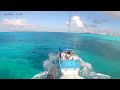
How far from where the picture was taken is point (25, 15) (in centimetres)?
199

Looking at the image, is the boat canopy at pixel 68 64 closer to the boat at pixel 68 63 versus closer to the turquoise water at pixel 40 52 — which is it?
the boat at pixel 68 63

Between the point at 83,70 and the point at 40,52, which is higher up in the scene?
the point at 40,52

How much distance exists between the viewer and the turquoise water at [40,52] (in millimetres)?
1974

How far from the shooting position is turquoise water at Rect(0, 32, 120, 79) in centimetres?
197

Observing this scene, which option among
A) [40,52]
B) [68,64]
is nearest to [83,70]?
[68,64]

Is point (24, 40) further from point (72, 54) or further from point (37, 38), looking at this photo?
point (72, 54)

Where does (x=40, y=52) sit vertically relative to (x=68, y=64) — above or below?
above

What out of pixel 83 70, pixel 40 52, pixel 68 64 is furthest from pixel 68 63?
pixel 40 52

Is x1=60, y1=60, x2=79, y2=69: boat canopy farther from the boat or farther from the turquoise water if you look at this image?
the turquoise water

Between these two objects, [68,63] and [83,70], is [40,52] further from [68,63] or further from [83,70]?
[83,70]

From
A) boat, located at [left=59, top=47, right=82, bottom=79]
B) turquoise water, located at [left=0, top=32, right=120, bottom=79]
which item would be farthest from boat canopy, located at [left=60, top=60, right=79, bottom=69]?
turquoise water, located at [left=0, top=32, right=120, bottom=79]

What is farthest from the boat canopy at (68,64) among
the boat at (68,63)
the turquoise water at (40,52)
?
the turquoise water at (40,52)

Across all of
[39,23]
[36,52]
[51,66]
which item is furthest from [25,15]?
[51,66]

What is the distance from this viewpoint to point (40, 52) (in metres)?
1.99
